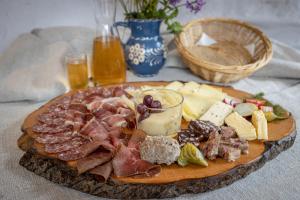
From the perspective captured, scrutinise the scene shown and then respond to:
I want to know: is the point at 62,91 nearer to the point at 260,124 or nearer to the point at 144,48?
the point at 144,48

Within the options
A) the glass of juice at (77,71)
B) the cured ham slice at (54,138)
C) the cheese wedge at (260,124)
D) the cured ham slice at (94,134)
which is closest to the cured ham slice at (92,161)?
the cured ham slice at (94,134)

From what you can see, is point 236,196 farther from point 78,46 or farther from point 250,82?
point 78,46

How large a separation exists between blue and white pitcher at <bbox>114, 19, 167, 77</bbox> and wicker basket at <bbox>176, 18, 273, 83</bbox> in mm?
85

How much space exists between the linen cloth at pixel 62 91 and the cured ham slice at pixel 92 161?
0.06 metres

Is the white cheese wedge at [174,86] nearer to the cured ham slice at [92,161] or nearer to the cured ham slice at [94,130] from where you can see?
the cured ham slice at [94,130]

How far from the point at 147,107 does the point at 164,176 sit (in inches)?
8.0

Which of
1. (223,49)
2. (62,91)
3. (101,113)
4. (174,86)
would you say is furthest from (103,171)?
(223,49)

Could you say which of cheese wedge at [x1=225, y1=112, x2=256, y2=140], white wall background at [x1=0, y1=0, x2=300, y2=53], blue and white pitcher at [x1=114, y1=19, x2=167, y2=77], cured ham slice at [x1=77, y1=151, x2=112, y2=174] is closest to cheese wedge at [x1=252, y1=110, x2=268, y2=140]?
cheese wedge at [x1=225, y1=112, x2=256, y2=140]

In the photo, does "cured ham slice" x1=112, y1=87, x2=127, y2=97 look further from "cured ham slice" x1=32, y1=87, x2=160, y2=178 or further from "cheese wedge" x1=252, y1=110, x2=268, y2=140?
"cheese wedge" x1=252, y1=110, x2=268, y2=140

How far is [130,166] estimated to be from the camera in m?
0.72

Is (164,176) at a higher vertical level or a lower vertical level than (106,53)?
lower

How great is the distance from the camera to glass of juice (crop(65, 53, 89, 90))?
1.25m

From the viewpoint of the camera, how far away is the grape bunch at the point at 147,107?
0.85 m

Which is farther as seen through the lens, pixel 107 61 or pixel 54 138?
pixel 107 61
